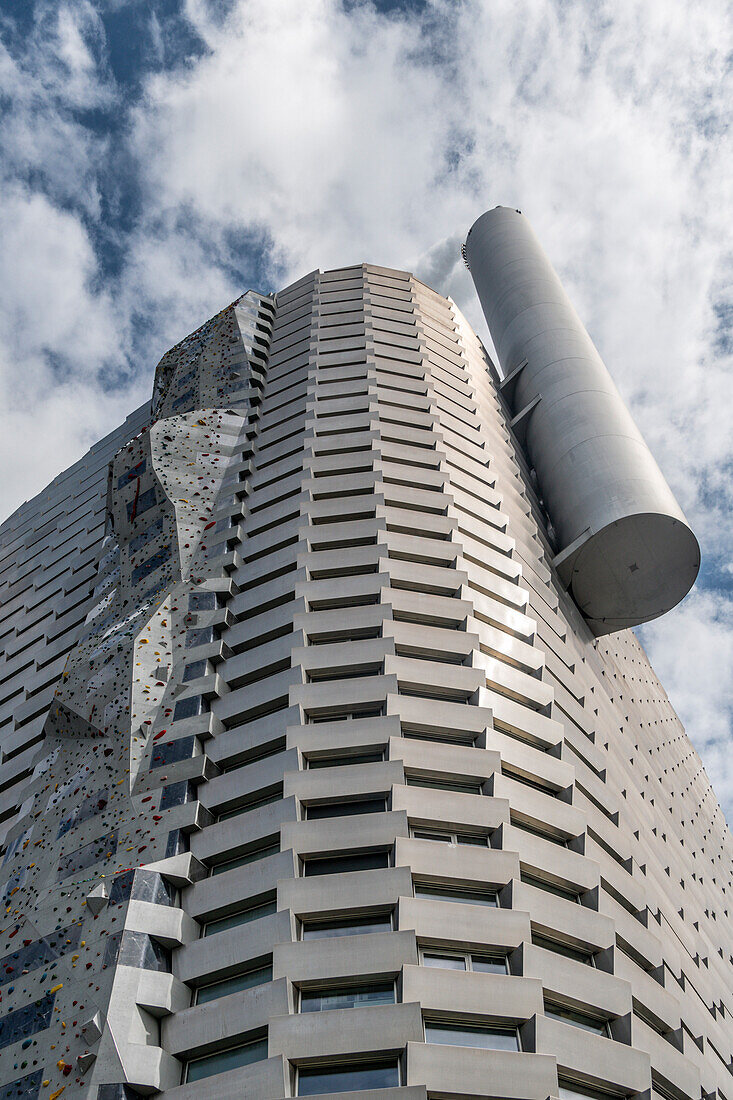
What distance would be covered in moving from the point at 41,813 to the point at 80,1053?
8.99 m

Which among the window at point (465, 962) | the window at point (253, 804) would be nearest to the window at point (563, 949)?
the window at point (465, 962)

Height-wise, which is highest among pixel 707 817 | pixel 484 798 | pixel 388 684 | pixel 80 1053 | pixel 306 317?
pixel 306 317

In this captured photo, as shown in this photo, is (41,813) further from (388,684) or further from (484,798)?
(484,798)

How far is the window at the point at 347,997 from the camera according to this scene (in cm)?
2009

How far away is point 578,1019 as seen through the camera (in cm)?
2216

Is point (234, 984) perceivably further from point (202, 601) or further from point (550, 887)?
point (202, 601)

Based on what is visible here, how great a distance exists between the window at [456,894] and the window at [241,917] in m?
3.50

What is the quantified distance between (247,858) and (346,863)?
2.69 meters

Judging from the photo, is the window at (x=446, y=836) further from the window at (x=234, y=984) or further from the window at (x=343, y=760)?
the window at (x=234, y=984)

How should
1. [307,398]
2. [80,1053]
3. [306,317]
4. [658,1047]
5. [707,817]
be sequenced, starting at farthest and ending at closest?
1. [707,817]
2. [306,317]
3. [307,398]
4. [658,1047]
5. [80,1053]

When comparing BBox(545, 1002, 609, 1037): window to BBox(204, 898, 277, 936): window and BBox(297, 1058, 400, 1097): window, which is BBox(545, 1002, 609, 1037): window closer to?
BBox(297, 1058, 400, 1097): window

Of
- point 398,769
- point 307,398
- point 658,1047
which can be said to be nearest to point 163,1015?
point 398,769

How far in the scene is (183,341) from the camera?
176ft

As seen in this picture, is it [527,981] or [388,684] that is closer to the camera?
[527,981]
